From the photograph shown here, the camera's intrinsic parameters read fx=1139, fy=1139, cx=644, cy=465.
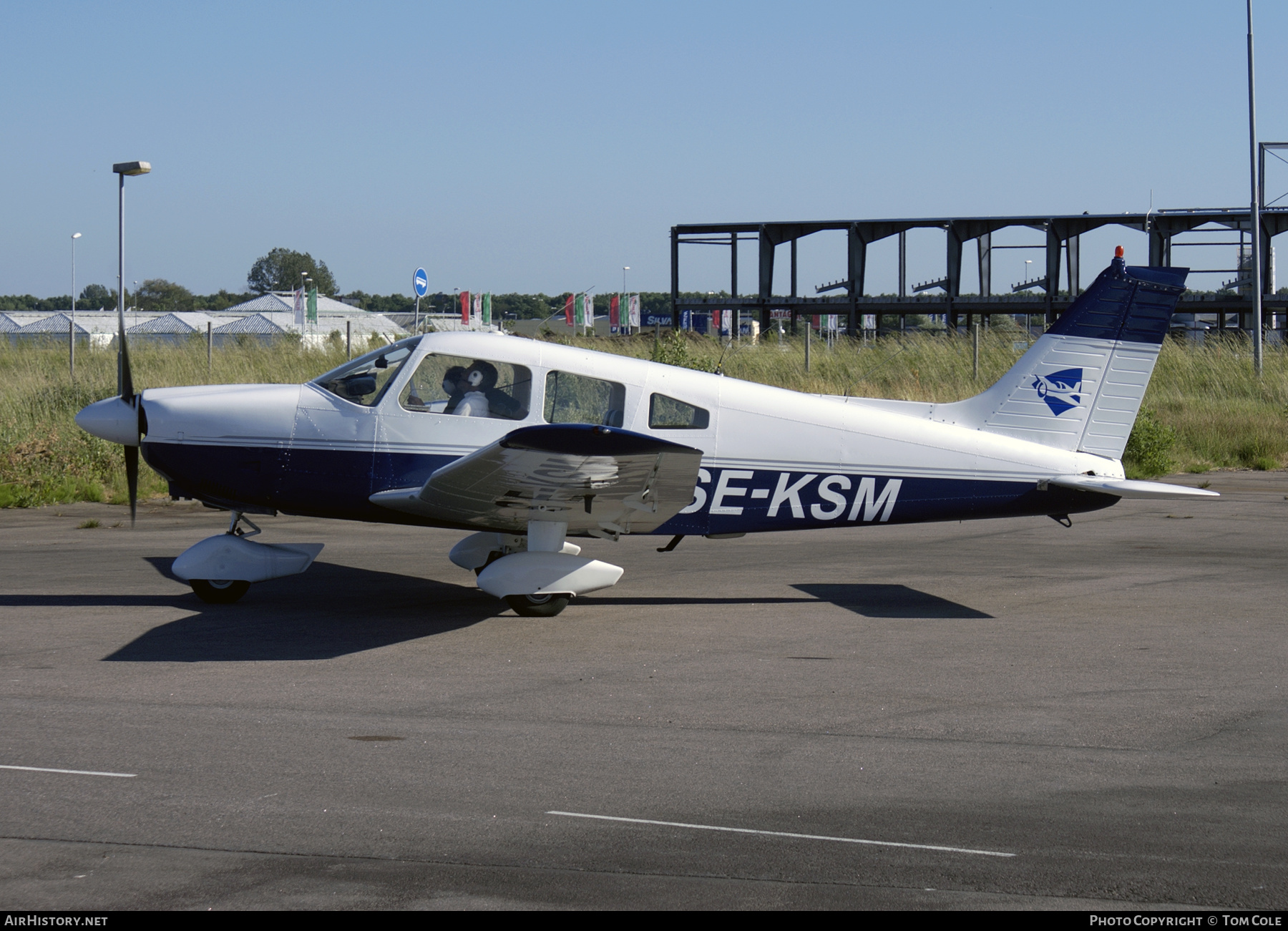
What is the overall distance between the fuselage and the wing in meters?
0.43

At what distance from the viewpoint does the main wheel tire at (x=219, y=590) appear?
8617 millimetres

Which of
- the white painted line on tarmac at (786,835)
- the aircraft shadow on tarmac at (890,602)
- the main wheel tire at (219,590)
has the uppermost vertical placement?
the main wheel tire at (219,590)

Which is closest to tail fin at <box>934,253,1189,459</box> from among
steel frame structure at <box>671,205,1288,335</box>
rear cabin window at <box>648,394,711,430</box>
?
rear cabin window at <box>648,394,711,430</box>

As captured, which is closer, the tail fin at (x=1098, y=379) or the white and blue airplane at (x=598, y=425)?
the white and blue airplane at (x=598, y=425)

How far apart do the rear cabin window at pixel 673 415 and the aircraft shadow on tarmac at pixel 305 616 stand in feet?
6.17

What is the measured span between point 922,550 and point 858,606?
338 centimetres

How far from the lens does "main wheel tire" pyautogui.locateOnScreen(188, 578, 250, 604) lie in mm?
A: 8617

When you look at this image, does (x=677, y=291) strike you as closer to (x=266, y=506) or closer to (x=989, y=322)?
(x=989, y=322)

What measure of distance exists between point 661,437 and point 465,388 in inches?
59.6

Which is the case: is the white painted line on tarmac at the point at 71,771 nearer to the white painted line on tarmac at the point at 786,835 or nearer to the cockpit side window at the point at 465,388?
the white painted line on tarmac at the point at 786,835

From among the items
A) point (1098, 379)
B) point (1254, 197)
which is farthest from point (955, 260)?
point (1098, 379)

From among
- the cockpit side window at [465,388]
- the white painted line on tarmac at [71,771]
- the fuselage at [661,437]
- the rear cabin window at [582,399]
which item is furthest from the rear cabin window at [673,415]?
the white painted line on tarmac at [71,771]

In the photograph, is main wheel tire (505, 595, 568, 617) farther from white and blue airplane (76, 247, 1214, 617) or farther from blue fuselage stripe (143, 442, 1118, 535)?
blue fuselage stripe (143, 442, 1118, 535)

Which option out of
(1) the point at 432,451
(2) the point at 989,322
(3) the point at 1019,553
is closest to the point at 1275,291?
(2) the point at 989,322
